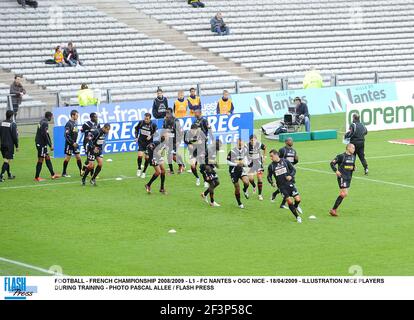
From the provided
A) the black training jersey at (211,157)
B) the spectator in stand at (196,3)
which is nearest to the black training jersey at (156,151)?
the black training jersey at (211,157)

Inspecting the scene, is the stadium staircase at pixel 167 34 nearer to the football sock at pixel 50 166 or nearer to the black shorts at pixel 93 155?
the football sock at pixel 50 166

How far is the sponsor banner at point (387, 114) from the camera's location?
1566 inches

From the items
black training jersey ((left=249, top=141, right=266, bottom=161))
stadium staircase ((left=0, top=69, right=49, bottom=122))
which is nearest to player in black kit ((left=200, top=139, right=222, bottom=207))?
black training jersey ((left=249, top=141, right=266, bottom=161))

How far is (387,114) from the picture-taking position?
40.5m

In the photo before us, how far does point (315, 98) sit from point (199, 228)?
22.1 meters

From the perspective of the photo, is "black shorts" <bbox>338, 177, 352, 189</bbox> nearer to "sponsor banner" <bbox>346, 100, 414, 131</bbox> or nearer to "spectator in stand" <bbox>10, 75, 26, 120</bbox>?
"sponsor banner" <bbox>346, 100, 414, 131</bbox>

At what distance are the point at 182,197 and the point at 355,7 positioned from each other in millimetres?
32191

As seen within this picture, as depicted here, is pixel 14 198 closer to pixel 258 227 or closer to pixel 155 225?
pixel 155 225

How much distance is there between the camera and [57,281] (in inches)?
625

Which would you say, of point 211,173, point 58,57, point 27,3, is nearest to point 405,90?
point 58,57

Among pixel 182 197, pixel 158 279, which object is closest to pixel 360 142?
pixel 182 197

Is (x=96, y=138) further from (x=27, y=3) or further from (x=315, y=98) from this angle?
(x=27, y=3)

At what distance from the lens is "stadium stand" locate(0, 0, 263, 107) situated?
46.3 meters

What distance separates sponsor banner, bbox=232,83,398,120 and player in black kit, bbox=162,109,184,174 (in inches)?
427
